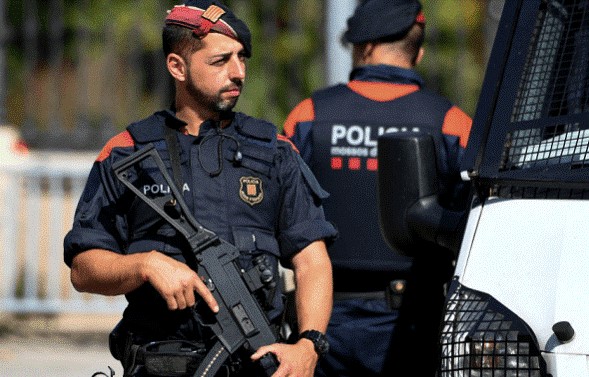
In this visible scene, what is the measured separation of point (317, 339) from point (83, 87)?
6.56m

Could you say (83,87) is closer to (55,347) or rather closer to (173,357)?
(55,347)

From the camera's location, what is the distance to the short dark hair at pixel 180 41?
378 centimetres

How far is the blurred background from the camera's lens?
9.14m

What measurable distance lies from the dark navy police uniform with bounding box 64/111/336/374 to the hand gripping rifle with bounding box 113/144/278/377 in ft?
0.28

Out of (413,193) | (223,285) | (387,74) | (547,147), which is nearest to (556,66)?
(547,147)

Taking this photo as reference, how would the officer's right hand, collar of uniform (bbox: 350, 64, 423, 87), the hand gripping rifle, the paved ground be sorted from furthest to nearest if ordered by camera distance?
1. the paved ground
2. collar of uniform (bbox: 350, 64, 423, 87)
3. the hand gripping rifle
4. the officer's right hand

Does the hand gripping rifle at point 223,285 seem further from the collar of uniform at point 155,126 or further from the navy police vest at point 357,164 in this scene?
the navy police vest at point 357,164

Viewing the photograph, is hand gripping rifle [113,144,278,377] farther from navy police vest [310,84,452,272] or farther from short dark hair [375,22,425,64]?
short dark hair [375,22,425,64]

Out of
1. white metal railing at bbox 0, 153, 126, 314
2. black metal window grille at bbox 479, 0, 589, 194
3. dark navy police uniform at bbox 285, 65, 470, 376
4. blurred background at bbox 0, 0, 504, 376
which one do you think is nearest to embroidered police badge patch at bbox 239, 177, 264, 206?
black metal window grille at bbox 479, 0, 589, 194

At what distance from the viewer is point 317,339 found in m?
3.61

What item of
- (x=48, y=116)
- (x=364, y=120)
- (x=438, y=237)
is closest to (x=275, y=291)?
(x=438, y=237)

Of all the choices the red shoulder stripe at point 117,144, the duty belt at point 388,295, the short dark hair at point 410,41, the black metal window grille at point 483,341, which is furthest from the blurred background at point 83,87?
the black metal window grille at point 483,341

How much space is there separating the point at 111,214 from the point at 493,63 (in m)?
1.11

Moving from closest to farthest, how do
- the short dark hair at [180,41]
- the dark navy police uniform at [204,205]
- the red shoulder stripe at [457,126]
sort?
the dark navy police uniform at [204,205] → the short dark hair at [180,41] → the red shoulder stripe at [457,126]
